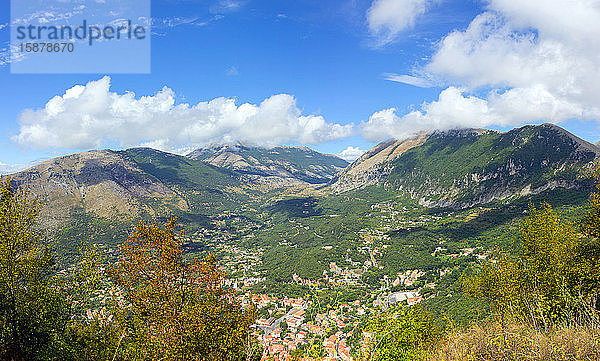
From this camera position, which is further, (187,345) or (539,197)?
(539,197)

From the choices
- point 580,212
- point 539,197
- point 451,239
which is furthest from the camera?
point 539,197

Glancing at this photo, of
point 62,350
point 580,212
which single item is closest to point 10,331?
point 62,350

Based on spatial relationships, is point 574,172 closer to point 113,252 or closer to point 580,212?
point 580,212

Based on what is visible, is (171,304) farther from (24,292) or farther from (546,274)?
(546,274)

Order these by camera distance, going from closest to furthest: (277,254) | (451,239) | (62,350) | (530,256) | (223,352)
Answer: (223,352), (62,350), (530,256), (451,239), (277,254)

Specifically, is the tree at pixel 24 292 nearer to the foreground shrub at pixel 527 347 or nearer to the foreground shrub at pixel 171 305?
the foreground shrub at pixel 171 305

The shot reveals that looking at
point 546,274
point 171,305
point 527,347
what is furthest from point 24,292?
point 546,274

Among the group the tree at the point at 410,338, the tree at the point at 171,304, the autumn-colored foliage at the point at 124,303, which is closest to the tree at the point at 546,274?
the tree at the point at 410,338
